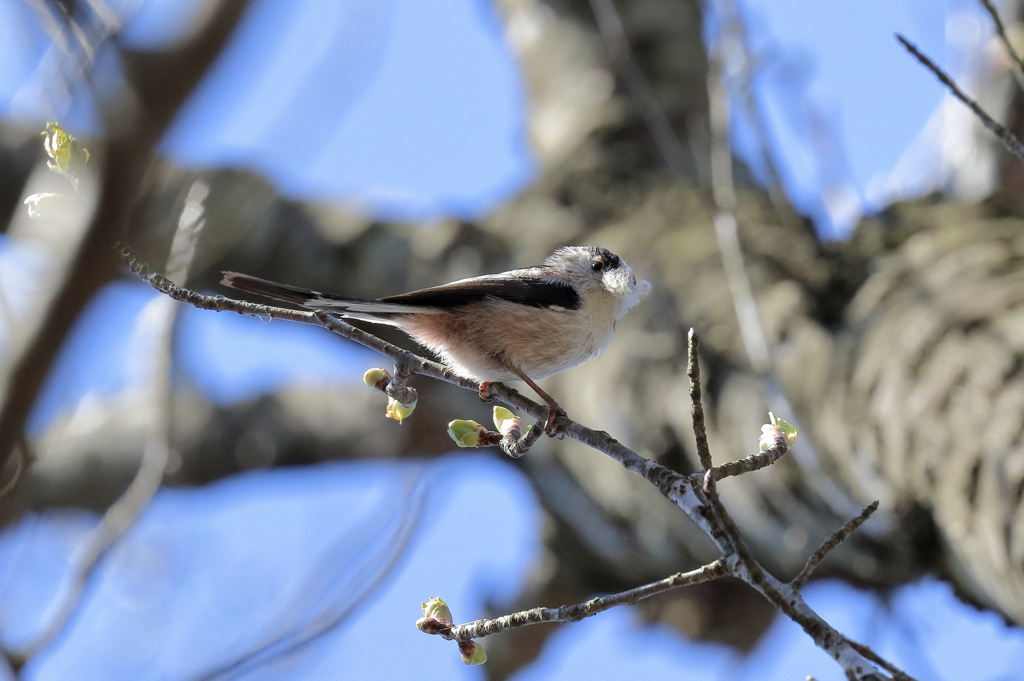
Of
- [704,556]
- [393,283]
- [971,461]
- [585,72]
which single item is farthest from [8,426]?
[585,72]

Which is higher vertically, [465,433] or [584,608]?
[465,433]

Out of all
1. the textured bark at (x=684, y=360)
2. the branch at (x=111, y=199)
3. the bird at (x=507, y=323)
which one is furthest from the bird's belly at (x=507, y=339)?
the branch at (x=111, y=199)

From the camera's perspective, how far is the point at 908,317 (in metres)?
3.00

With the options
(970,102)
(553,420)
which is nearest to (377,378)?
(553,420)

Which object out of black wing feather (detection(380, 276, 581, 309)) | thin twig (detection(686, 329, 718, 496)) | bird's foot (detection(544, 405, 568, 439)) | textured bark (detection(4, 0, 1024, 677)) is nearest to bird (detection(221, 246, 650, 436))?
black wing feather (detection(380, 276, 581, 309))

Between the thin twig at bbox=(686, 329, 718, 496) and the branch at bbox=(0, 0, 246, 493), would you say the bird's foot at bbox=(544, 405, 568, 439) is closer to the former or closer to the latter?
the thin twig at bbox=(686, 329, 718, 496)

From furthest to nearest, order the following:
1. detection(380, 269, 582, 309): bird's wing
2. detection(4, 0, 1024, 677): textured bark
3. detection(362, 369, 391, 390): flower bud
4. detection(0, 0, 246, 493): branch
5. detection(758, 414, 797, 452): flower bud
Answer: detection(4, 0, 1024, 677): textured bark, detection(380, 269, 582, 309): bird's wing, detection(362, 369, 391, 390): flower bud, detection(758, 414, 797, 452): flower bud, detection(0, 0, 246, 493): branch

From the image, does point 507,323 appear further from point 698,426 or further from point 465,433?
point 698,426

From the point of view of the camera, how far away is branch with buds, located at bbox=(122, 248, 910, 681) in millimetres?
1143

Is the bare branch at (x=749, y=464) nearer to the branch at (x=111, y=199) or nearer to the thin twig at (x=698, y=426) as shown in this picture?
→ the thin twig at (x=698, y=426)

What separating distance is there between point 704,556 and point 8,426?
10.0 ft

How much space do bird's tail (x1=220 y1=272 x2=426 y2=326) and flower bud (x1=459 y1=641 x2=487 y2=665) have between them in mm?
903

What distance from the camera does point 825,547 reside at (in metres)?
1.29

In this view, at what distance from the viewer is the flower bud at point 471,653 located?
5.26ft
